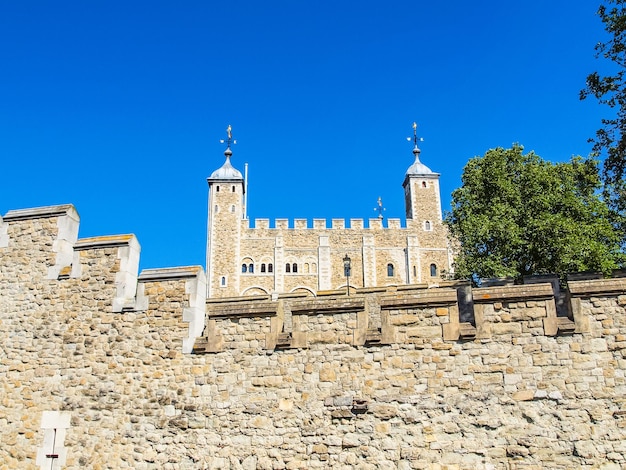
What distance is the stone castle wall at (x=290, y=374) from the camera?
7109 millimetres

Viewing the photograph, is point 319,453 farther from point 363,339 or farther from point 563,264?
point 563,264

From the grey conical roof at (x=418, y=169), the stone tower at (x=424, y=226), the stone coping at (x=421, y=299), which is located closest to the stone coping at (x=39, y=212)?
the stone coping at (x=421, y=299)

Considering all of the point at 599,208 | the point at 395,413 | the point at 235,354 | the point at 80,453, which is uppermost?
the point at 599,208

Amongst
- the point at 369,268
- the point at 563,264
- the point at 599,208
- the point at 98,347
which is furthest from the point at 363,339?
the point at 369,268

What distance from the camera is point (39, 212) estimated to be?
936 centimetres

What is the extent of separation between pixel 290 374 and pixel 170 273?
2357mm

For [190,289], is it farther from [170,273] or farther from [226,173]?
[226,173]

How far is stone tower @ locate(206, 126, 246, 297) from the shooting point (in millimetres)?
61344

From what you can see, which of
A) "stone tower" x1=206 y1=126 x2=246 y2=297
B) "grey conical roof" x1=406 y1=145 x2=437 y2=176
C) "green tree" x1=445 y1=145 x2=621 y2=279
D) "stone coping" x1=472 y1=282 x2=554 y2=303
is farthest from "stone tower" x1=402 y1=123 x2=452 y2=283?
"stone coping" x1=472 y1=282 x2=554 y2=303

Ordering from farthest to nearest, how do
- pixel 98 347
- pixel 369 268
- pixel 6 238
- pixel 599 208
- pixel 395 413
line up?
pixel 369 268 < pixel 599 208 < pixel 6 238 < pixel 98 347 < pixel 395 413

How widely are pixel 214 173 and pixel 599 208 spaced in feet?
157

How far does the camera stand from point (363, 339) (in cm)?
779

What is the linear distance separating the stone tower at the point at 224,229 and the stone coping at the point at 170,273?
169ft

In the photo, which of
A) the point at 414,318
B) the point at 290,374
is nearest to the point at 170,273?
the point at 290,374
